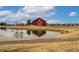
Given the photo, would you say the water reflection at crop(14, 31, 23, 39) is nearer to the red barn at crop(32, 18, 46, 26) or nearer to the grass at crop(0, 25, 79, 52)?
the grass at crop(0, 25, 79, 52)

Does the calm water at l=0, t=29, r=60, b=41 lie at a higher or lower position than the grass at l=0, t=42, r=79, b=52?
higher

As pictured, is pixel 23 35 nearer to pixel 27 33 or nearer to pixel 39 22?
pixel 27 33

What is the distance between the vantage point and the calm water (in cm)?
183

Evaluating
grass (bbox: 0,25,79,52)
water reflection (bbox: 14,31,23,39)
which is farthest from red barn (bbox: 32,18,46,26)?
water reflection (bbox: 14,31,23,39)

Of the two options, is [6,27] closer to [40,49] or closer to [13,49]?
[13,49]

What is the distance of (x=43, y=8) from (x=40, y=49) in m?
0.39

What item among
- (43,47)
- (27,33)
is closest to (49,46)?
(43,47)

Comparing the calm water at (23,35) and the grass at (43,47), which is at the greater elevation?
the calm water at (23,35)

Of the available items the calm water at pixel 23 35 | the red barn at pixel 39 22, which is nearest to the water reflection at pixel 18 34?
the calm water at pixel 23 35

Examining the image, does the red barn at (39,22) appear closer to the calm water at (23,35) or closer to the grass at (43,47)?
the calm water at (23,35)

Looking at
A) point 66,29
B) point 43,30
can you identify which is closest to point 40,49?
point 43,30

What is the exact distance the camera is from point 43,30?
6.13 feet

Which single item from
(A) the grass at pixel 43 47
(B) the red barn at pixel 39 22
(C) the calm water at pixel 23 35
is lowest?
(A) the grass at pixel 43 47

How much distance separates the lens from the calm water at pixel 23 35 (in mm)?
1834
